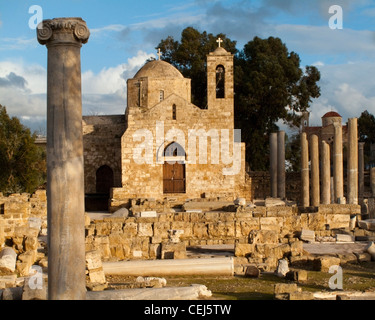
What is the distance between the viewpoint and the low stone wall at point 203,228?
47.2 ft

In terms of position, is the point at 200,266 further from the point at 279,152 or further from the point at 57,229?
the point at 279,152

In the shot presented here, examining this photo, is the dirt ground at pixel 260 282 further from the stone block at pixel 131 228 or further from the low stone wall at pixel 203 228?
the stone block at pixel 131 228

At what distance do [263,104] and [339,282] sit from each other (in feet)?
87.2

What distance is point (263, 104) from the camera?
3709 centimetres

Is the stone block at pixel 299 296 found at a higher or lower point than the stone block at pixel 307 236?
lower

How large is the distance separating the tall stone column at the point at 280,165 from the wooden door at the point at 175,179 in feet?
15.1

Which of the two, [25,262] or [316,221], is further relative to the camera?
[316,221]

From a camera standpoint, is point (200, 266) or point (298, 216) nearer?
point (200, 266)

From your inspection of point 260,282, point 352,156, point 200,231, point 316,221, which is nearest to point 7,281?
point 260,282

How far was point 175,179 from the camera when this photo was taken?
2761cm

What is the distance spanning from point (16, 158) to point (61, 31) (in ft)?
83.1

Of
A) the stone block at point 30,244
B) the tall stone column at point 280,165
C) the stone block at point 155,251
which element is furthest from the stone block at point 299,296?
the tall stone column at point 280,165

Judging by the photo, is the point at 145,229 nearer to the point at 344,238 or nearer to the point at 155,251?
the point at 155,251
